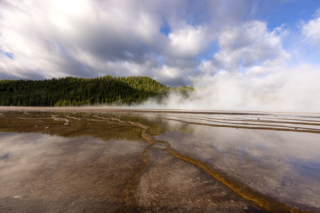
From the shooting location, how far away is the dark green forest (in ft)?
366

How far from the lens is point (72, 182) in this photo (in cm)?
289

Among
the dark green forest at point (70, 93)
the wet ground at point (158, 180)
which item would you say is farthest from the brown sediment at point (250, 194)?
the dark green forest at point (70, 93)

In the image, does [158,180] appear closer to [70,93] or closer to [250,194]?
[250,194]

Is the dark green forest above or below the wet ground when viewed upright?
above

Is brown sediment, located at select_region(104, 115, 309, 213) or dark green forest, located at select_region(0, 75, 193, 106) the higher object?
dark green forest, located at select_region(0, 75, 193, 106)

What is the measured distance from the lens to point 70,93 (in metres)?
131

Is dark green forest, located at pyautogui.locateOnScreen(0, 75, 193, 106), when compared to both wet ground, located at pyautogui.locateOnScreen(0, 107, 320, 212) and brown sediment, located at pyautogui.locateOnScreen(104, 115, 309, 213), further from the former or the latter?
brown sediment, located at pyautogui.locateOnScreen(104, 115, 309, 213)

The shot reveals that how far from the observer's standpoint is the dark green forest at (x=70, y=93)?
111 meters

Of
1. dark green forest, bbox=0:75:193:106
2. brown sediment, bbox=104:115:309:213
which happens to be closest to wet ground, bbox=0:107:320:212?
brown sediment, bbox=104:115:309:213

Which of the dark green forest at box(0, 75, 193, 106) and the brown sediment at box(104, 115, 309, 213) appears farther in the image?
the dark green forest at box(0, 75, 193, 106)

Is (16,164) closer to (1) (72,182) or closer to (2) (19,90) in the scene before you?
(1) (72,182)

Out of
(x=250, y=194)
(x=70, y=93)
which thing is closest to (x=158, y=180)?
(x=250, y=194)

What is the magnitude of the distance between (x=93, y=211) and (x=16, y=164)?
11.7ft

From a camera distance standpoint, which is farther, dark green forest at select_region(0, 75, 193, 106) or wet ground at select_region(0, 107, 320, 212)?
dark green forest at select_region(0, 75, 193, 106)
